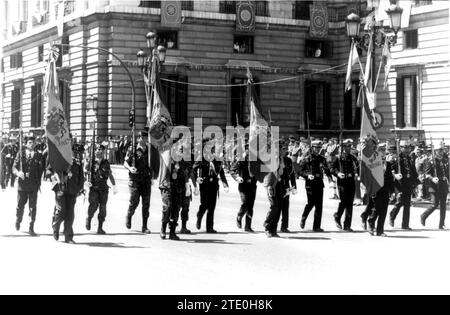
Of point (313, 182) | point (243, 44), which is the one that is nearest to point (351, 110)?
point (243, 44)

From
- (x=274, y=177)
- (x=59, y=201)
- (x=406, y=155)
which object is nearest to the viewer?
(x=59, y=201)

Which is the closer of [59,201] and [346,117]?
[59,201]

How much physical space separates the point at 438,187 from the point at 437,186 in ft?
0.10

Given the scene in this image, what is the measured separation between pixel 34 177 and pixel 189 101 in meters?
25.9

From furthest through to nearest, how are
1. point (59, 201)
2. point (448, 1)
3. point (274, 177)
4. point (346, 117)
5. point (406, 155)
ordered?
point (346, 117) → point (448, 1) → point (406, 155) → point (274, 177) → point (59, 201)

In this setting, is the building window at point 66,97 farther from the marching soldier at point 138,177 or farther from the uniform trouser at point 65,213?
the uniform trouser at point 65,213

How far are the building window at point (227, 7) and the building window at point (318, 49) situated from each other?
4722 millimetres

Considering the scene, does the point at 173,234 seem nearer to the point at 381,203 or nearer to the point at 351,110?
the point at 381,203

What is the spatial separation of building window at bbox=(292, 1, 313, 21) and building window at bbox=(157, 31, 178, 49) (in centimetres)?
707

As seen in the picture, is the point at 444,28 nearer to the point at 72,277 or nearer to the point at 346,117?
the point at 346,117

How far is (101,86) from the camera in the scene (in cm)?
→ 3897

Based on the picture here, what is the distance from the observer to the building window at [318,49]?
43.0m

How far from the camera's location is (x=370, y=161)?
14984 mm

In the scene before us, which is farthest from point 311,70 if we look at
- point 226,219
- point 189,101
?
point 226,219
